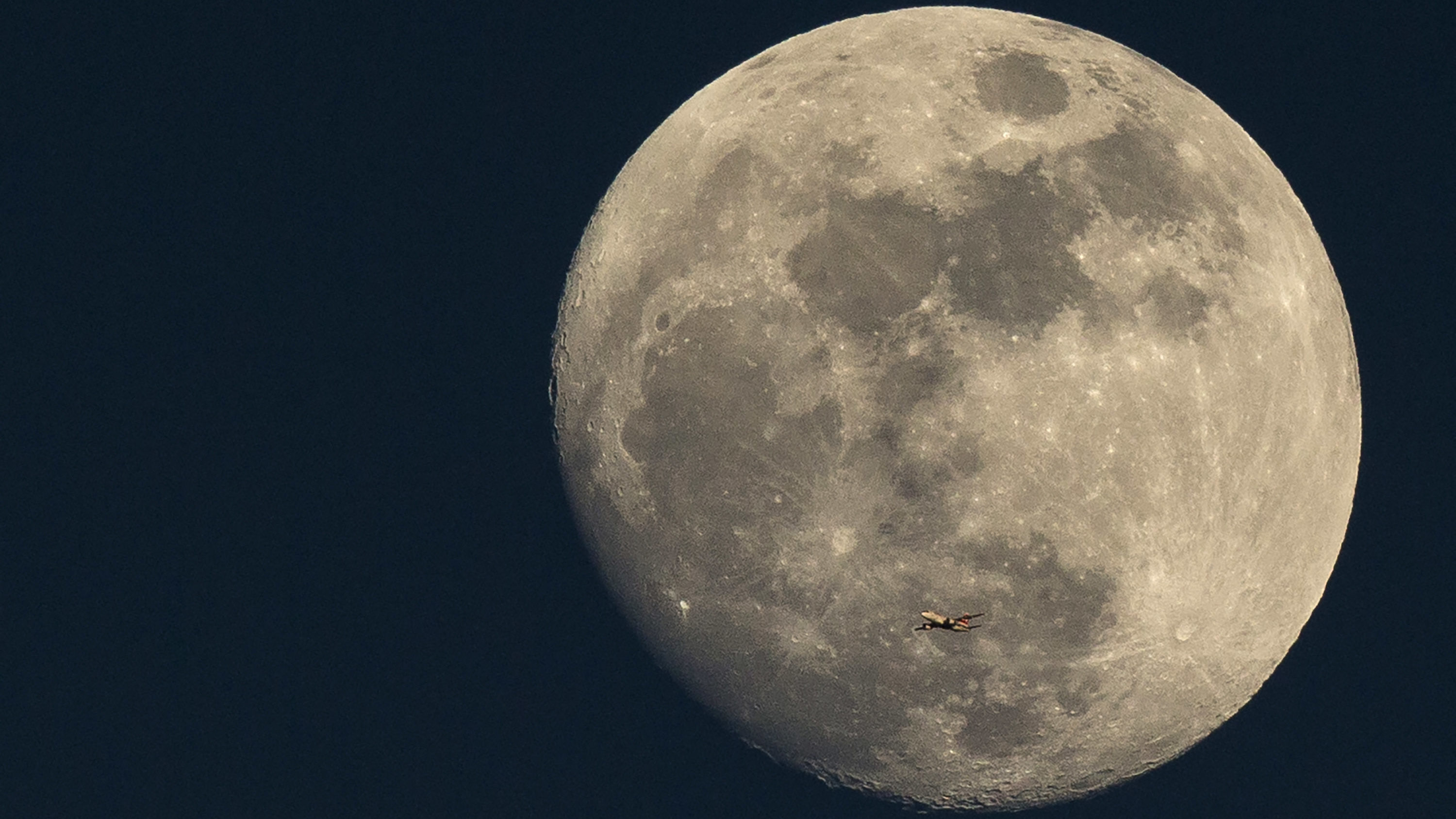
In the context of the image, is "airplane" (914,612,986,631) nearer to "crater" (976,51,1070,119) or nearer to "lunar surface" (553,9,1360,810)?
"lunar surface" (553,9,1360,810)

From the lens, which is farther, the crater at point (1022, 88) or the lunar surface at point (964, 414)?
the crater at point (1022, 88)

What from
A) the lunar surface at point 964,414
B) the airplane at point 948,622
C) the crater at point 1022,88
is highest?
the crater at point 1022,88

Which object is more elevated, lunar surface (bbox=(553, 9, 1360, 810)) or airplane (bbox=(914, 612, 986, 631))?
lunar surface (bbox=(553, 9, 1360, 810))

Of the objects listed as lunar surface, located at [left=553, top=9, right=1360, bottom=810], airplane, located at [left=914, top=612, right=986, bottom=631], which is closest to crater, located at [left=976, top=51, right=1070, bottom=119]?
lunar surface, located at [left=553, top=9, right=1360, bottom=810]

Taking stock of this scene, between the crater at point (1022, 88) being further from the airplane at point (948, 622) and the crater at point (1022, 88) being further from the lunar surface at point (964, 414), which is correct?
the airplane at point (948, 622)

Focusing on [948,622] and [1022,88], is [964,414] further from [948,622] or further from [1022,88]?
[1022,88]

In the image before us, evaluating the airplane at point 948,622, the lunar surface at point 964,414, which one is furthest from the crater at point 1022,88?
the airplane at point 948,622

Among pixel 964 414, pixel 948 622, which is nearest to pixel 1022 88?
pixel 964 414
